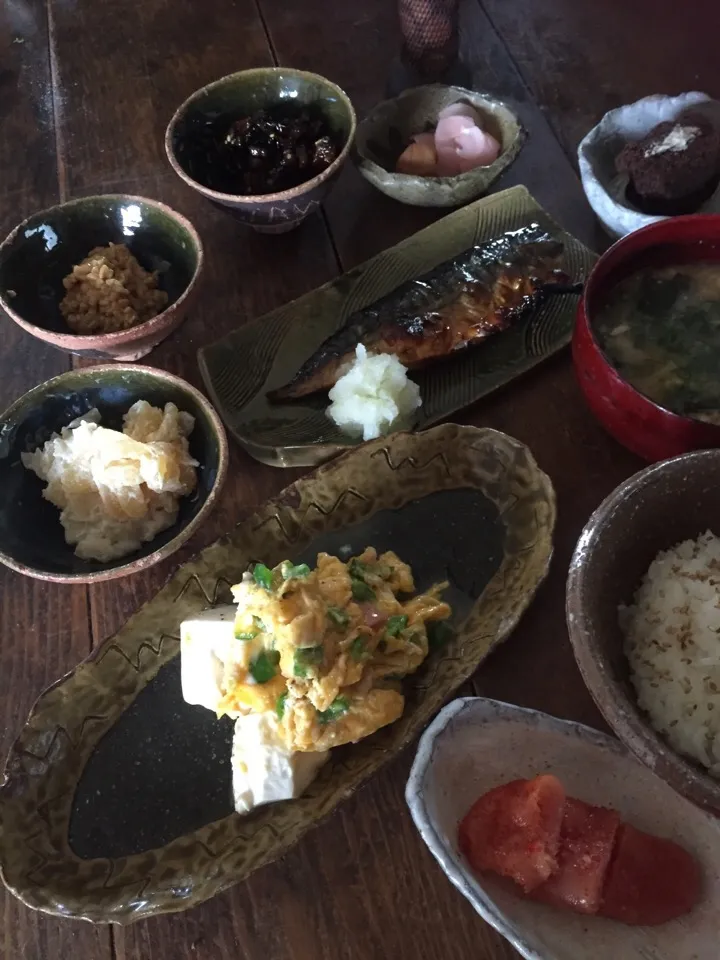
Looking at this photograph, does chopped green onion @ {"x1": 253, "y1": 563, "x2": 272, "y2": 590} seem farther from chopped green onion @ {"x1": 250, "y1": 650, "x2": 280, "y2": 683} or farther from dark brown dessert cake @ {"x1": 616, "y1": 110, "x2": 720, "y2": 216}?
dark brown dessert cake @ {"x1": 616, "y1": 110, "x2": 720, "y2": 216}

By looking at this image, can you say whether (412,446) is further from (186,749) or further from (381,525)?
(186,749)

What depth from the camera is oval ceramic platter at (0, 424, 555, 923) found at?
997 mm

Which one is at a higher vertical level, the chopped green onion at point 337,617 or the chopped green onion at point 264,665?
the chopped green onion at point 337,617

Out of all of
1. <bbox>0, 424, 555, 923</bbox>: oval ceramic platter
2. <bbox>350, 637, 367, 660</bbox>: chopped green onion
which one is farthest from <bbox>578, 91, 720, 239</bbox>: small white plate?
<bbox>350, 637, 367, 660</bbox>: chopped green onion

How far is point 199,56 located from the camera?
2.12m

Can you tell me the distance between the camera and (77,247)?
1.57 meters

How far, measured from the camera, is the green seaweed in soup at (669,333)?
1242 mm

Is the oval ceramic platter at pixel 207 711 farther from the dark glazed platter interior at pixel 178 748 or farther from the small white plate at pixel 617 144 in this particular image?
the small white plate at pixel 617 144

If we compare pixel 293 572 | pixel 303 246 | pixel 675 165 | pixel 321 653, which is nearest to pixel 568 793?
pixel 321 653

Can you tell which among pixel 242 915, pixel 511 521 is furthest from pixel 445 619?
pixel 242 915

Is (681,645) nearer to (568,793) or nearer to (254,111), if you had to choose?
(568,793)

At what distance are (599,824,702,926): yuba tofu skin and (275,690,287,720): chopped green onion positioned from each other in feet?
1.53

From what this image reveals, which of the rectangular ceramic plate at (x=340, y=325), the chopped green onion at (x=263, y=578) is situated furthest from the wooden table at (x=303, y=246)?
the chopped green onion at (x=263, y=578)

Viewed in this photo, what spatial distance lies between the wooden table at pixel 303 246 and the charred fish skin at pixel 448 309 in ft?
0.48
